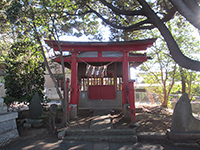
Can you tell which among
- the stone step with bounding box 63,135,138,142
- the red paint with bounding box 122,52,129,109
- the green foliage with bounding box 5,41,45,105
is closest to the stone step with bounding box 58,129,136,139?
the stone step with bounding box 63,135,138,142

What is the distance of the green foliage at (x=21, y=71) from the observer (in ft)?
20.6

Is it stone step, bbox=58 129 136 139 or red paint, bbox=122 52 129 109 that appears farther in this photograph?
red paint, bbox=122 52 129 109

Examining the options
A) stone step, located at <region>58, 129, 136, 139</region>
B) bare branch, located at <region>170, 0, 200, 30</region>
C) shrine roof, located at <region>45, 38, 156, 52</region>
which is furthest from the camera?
shrine roof, located at <region>45, 38, 156, 52</region>

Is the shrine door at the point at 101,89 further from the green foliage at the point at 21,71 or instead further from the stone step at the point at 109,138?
the stone step at the point at 109,138

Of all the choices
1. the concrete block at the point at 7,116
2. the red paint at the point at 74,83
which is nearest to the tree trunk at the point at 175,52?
the red paint at the point at 74,83

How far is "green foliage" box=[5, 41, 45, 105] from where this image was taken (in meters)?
6.27

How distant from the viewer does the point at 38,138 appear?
15.4 feet

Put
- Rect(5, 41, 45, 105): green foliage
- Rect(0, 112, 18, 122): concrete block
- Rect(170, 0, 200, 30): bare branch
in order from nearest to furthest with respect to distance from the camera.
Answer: Rect(170, 0, 200, 30): bare branch < Rect(0, 112, 18, 122): concrete block < Rect(5, 41, 45, 105): green foliage

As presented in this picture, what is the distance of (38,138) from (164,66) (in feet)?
35.4

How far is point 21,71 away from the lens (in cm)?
652

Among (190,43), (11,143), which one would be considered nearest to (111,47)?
(11,143)

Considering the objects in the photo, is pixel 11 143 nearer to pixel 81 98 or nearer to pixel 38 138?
pixel 38 138

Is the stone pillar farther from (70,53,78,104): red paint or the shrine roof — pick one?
the shrine roof

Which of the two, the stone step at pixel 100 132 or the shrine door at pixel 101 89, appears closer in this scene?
the stone step at pixel 100 132
